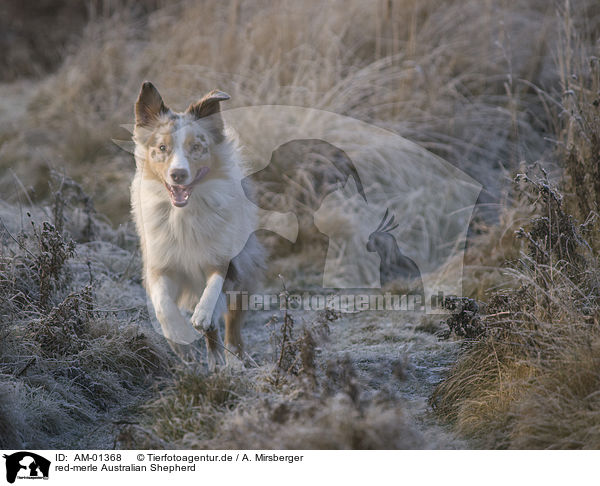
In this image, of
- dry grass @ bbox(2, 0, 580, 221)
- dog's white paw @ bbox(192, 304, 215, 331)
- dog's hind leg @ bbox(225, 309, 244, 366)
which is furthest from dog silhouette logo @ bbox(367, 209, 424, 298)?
dog's white paw @ bbox(192, 304, 215, 331)

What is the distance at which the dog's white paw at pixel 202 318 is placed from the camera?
144 inches

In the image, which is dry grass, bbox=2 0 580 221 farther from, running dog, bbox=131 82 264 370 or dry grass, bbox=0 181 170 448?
running dog, bbox=131 82 264 370

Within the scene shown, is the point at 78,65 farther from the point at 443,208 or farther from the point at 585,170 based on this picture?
the point at 585,170

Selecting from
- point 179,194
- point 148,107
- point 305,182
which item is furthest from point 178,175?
point 305,182

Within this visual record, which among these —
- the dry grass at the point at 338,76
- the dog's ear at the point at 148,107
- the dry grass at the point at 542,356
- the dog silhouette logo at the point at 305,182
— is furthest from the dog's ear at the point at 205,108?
the dry grass at the point at 338,76

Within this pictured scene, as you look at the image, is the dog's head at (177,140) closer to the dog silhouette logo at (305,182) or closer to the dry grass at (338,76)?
the dog silhouette logo at (305,182)

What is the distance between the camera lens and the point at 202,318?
12.0ft

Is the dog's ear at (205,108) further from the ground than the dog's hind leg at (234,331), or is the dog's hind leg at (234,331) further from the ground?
the dog's ear at (205,108)

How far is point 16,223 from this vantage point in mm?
5527

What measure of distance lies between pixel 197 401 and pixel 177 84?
4.76m

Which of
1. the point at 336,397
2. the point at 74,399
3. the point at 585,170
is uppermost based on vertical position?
the point at 585,170
